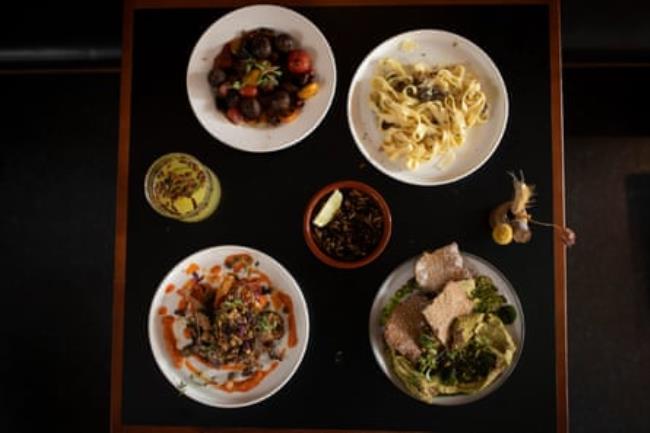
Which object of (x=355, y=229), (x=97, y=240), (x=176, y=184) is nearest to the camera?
(x=176, y=184)

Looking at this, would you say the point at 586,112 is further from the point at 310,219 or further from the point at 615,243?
the point at 310,219

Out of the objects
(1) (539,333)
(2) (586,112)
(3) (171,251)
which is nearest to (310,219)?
(3) (171,251)

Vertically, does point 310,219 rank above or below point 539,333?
above

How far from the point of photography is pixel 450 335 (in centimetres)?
217

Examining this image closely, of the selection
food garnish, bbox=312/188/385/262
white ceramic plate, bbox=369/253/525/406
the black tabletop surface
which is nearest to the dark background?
the black tabletop surface

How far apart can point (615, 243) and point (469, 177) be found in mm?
1324

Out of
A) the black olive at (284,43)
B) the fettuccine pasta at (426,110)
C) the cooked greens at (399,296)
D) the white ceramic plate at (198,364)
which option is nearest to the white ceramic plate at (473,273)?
the cooked greens at (399,296)

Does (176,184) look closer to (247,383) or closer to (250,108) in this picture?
(250,108)

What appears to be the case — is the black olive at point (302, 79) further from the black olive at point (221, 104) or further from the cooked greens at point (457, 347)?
the cooked greens at point (457, 347)

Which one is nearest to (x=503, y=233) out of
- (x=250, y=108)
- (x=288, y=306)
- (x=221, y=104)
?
(x=288, y=306)

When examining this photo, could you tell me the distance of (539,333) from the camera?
2.27 meters

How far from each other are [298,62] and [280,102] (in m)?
0.18

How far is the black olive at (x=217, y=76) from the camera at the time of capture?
7.25ft

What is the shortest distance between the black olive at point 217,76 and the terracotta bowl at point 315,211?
593 mm
